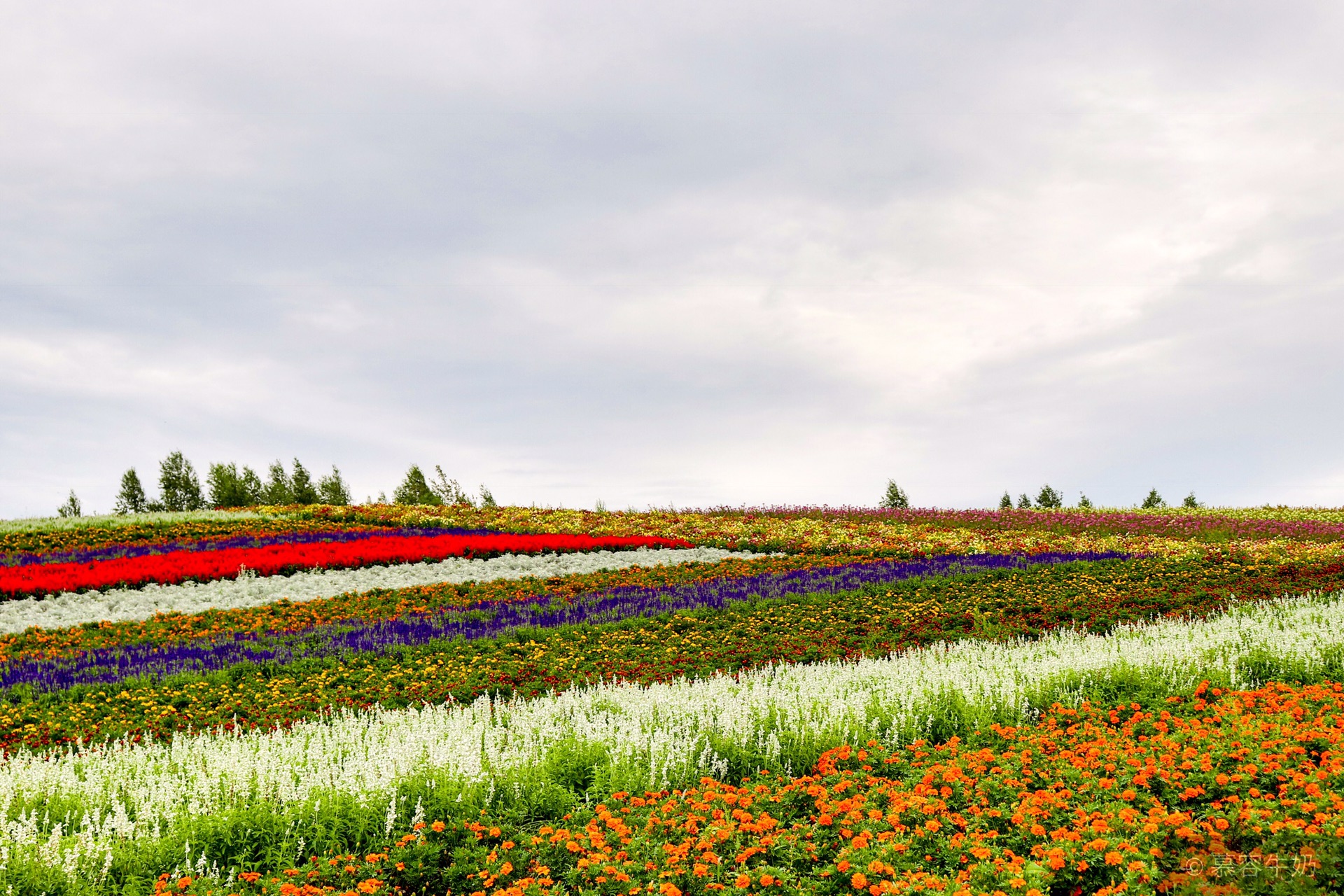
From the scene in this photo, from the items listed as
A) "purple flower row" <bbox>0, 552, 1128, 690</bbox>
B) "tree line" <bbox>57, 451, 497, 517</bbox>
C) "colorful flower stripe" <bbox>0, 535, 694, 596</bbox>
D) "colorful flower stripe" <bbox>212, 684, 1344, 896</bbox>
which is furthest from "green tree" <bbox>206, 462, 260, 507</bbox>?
"colorful flower stripe" <bbox>212, 684, 1344, 896</bbox>

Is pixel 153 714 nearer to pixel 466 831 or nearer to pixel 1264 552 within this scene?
pixel 466 831

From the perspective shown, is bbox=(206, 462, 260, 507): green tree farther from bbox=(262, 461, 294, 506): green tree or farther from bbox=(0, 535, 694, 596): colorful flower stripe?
bbox=(0, 535, 694, 596): colorful flower stripe

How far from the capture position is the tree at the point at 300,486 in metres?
41.3

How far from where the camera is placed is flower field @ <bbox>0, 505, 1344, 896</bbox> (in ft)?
15.5

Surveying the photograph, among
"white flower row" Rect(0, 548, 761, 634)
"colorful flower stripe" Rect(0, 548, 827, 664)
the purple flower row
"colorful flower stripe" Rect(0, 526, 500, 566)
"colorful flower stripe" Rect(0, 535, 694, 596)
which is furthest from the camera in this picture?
"colorful flower stripe" Rect(0, 526, 500, 566)

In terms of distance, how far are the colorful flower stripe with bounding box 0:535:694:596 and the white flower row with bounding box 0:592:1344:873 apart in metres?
11.2

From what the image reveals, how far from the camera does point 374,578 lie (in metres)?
18.1

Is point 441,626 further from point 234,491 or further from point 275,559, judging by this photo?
point 234,491

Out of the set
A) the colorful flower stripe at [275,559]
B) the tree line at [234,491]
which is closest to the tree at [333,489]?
the tree line at [234,491]

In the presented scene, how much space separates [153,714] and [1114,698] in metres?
10.1

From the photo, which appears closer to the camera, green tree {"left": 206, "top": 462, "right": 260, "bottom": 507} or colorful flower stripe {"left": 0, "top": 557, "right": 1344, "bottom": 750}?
colorful flower stripe {"left": 0, "top": 557, "right": 1344, "bottom": 750}

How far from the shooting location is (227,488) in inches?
1617

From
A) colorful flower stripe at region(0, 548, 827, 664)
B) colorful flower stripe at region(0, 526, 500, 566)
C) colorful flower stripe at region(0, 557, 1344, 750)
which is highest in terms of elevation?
colorful flower stripe at region(0, 526, 500, 566)

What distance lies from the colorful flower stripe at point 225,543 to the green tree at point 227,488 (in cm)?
1778
